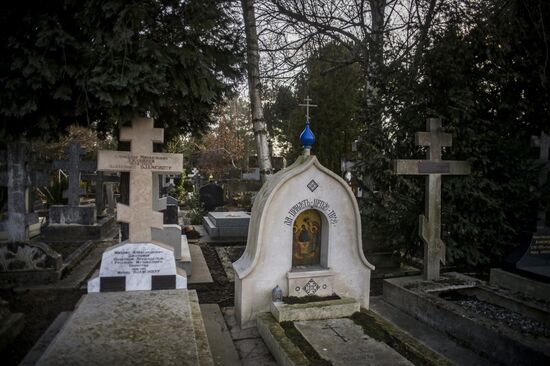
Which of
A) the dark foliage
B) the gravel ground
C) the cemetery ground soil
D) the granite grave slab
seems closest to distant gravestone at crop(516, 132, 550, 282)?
the dark foliage

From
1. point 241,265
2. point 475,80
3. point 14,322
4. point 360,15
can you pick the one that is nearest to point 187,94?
point 241,265

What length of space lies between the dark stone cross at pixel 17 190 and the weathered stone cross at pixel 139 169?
2537 millimetres

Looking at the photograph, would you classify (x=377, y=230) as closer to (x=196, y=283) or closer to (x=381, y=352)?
(x=196, y=283)

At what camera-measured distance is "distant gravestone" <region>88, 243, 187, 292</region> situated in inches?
177

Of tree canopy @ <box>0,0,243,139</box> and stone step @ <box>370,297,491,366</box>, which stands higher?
tree canopy @ <box>0,0,243,139</box>

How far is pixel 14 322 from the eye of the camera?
4.29 metres

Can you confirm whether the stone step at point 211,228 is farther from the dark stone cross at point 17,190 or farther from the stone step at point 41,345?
the stone step at point 41,345

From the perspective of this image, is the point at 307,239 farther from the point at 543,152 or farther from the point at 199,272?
the point at 543,152

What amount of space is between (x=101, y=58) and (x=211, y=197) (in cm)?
1146

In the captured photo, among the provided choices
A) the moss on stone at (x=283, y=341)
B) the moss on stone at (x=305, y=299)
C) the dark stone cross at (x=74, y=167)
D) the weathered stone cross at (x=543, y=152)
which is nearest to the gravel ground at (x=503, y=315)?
the moss on stone at (x=305, y=299)

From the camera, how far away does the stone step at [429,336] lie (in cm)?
417

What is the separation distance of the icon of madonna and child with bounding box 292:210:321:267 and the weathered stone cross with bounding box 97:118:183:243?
1594 mm

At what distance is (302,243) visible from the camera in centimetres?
511

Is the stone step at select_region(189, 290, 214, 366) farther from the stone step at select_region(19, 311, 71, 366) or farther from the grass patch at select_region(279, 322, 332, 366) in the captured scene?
the stone step at select_region(19, 311, 71, 366)
